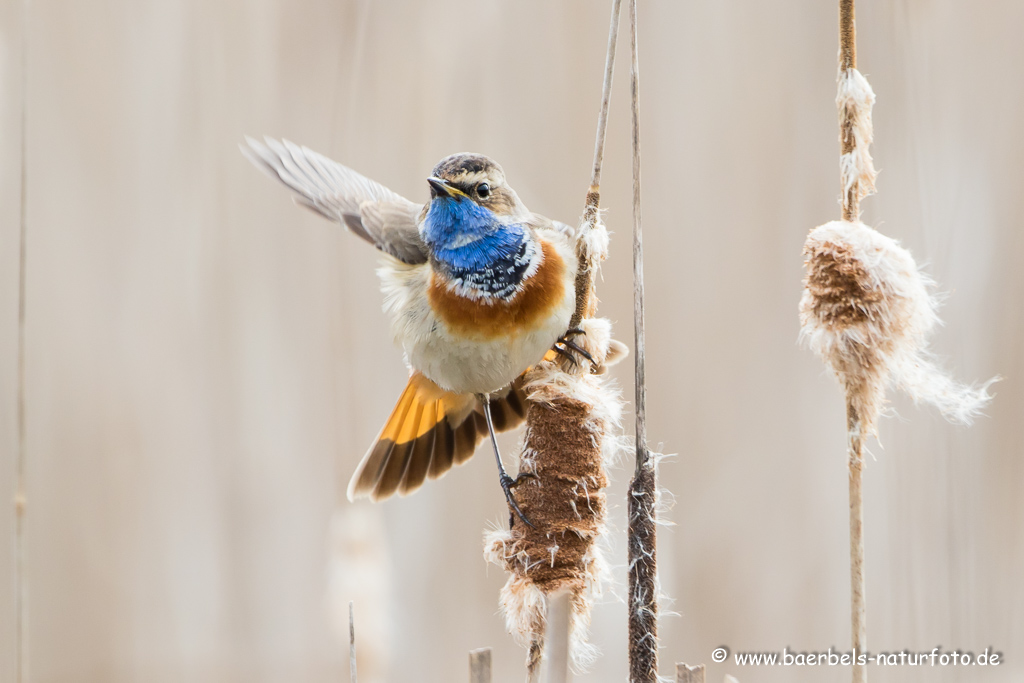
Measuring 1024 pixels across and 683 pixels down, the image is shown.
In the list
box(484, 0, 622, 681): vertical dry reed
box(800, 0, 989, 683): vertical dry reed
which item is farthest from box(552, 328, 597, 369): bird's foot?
box(800, 0, 989, 683): vertical dry reed

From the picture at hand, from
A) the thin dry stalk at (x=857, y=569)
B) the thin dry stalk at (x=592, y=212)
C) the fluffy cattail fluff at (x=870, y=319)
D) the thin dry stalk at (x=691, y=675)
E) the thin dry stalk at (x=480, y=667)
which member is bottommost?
the thin dry stalk at (x=480, y=667)

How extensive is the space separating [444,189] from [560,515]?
1022 millimetres

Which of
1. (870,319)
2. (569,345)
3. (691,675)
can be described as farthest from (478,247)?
(691,675)

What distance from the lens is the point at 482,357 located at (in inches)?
90.3

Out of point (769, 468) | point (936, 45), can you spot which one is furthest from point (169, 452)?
point (936, 45)

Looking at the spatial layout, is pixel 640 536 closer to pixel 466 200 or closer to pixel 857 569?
pixel 857 569

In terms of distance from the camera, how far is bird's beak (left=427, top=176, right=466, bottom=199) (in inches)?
91.9

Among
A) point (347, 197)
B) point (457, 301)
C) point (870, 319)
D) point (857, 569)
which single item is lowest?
point (857, 569)

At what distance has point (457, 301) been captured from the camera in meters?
2.35

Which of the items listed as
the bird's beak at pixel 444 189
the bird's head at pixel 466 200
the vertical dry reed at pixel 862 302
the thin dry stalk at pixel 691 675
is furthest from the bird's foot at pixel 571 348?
the thin dry stalk at pixel 691 675

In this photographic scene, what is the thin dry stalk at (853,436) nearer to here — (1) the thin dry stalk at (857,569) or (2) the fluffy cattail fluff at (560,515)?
(1) the thin dry stalk at (857,569)

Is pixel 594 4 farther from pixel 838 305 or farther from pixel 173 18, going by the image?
pixel 838 305

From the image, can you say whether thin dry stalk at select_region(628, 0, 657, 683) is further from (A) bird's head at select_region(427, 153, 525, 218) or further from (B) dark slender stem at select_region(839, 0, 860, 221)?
(A) bird's head at select_region(427, 153, 525, 218)

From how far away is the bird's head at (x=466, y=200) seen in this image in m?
2.37
